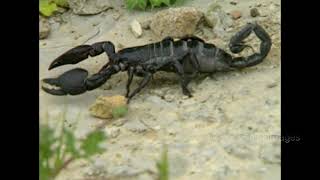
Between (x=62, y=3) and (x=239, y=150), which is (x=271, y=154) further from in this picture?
(x=62, y=3)

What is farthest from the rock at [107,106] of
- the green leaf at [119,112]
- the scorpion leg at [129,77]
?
the scorpion leg at [129,77]

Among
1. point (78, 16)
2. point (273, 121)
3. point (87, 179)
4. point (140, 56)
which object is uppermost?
point (78, 16)

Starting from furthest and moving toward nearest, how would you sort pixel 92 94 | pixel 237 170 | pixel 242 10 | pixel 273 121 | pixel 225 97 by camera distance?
pixel 242 10
pixel 92 94
pixel 225 97
pixel 273 121
pixel 237 170

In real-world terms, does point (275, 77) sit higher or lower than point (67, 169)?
higher

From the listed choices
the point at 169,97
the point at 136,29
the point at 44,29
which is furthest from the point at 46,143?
the point at 44,29

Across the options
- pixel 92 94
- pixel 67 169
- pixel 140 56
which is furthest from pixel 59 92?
pixel 67 169

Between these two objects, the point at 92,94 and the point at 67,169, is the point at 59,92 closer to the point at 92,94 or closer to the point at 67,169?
the point at 92,94

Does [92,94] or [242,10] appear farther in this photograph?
[242,10]
